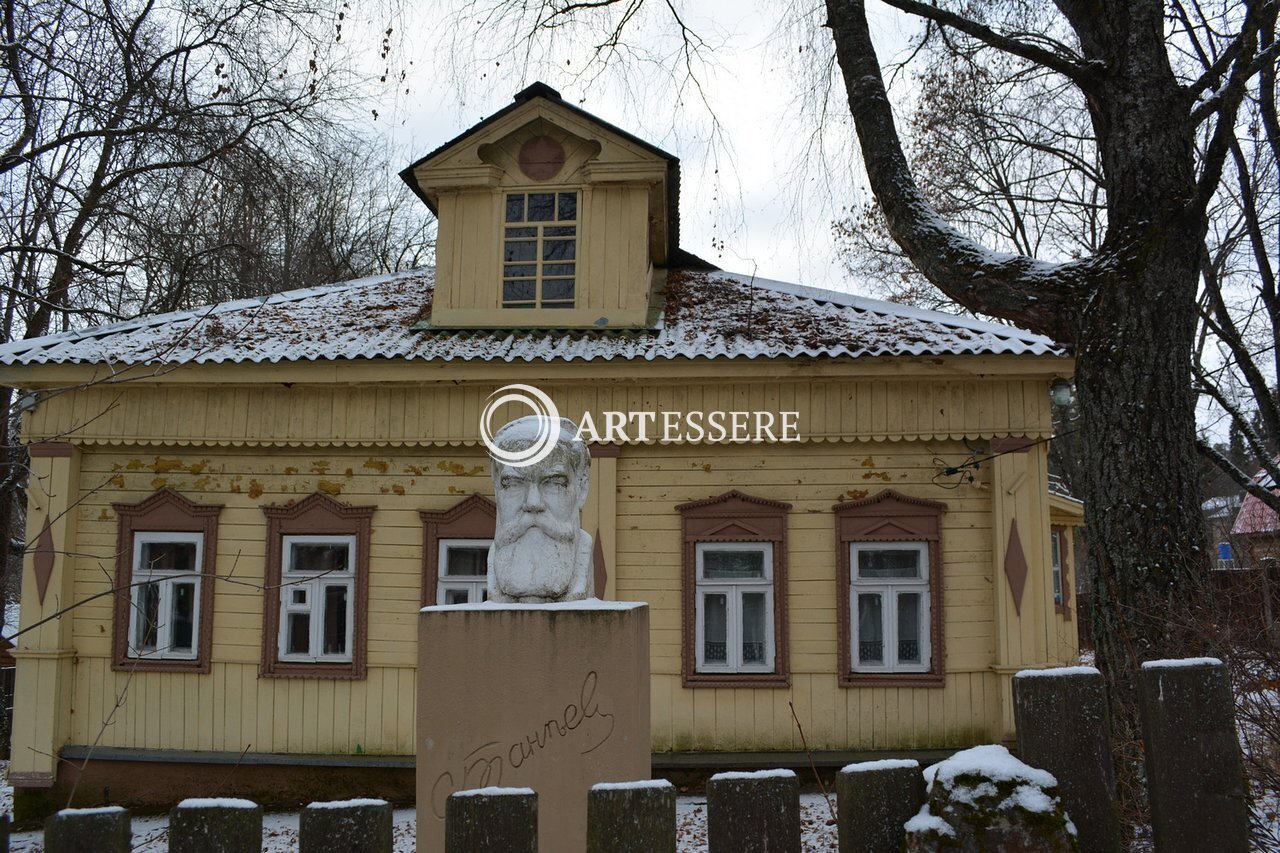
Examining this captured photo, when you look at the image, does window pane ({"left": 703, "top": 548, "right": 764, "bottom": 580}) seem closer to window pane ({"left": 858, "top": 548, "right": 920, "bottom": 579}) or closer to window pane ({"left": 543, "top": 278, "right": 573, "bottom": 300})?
window pane ({"left": 858, "top": 548, "right": 920, "bottom": 579})

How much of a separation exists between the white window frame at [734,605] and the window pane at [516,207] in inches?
173

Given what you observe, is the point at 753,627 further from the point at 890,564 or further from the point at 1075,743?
the point at 1075,743

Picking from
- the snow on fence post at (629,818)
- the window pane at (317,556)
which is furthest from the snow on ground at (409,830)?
the snow on fence post at (629,818)

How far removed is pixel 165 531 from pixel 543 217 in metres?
5.42

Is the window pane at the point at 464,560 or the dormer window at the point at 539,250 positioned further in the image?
the dormer window at the point at 539,250

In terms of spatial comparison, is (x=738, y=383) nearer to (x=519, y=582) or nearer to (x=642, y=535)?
(x=642, y=535)

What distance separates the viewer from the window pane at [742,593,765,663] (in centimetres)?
1002

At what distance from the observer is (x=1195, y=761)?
253 cm

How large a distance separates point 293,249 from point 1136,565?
23403 mm

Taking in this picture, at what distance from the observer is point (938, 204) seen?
21453 mm

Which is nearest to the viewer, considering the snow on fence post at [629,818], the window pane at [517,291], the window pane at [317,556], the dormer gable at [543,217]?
the snow on fence post at [629,818]

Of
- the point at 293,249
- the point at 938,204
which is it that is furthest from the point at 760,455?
the point at 293,249

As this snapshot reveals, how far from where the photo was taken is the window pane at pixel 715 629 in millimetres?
10023

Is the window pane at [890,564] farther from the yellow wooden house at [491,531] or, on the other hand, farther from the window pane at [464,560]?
the window pane at [464,560]
